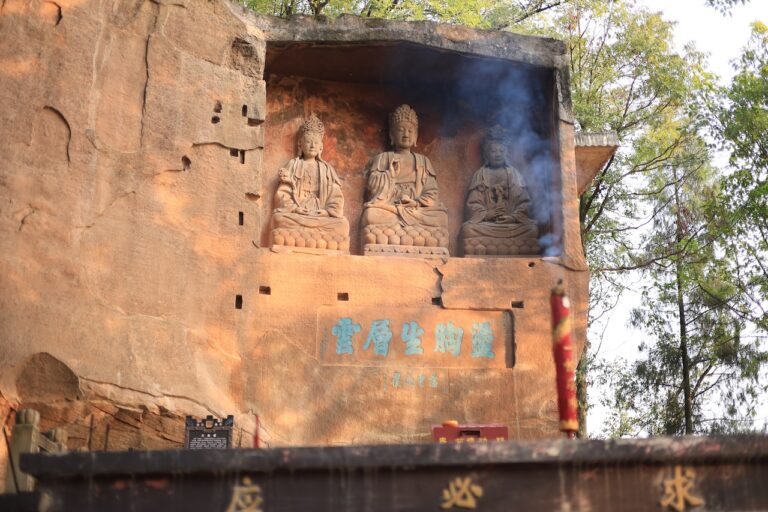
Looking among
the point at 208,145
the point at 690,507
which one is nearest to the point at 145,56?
the point at 208,145

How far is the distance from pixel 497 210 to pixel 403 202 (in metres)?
1.05

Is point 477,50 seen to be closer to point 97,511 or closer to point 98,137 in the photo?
point 98,137

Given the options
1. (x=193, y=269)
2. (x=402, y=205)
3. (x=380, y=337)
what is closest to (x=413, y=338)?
(x=380, y=337)

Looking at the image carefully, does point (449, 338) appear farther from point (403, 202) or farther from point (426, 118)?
point (426, 118)

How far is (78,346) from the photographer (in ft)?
30.8

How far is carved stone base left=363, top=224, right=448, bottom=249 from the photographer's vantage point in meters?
11.5

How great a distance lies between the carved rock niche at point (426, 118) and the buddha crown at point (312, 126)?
160mm

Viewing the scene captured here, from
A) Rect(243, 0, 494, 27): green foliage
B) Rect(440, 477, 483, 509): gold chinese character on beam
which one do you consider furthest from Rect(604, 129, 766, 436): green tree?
Rect(440, 477, 483, 509): gold chinese character on beam

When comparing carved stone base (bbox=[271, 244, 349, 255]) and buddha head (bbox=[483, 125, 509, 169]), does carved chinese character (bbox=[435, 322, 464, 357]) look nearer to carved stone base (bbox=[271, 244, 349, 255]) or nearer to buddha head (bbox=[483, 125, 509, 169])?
carved stone base (bbox=[271, 244, 349, 255])

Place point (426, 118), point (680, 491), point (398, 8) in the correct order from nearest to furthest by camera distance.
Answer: point (680, 491), point (426, 118), point (398, 8)

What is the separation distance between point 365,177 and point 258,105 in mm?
1576

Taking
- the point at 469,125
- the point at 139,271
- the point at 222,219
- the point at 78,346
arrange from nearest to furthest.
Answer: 1. the point at 78,346
2. the point at 139,271
3. the point at 222,219
4. the point at 469,125

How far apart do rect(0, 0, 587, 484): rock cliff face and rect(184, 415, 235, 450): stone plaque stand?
0.73 m

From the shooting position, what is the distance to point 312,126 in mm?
12078
